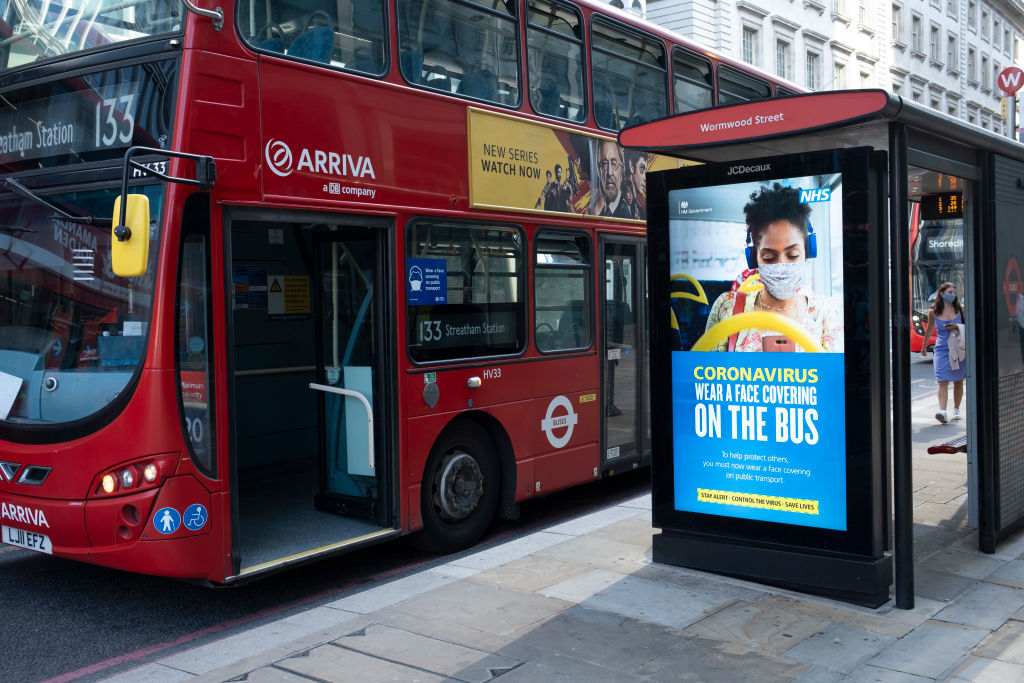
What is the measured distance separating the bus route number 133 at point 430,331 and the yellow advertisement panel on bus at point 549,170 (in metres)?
1.00

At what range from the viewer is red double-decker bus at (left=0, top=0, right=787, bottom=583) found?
528 centimetres

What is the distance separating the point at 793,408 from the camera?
5.64 m

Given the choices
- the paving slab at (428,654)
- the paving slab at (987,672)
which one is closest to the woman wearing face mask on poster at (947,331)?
the paving slab at (987,672)

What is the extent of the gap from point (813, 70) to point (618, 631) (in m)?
35.9

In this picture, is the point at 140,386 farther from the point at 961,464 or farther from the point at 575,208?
the point at 961,464

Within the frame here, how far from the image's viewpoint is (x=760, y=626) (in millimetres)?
5133

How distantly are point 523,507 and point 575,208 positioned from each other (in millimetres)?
2766

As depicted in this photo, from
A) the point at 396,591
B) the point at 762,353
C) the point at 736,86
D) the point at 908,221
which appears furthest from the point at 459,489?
the point at 736,86

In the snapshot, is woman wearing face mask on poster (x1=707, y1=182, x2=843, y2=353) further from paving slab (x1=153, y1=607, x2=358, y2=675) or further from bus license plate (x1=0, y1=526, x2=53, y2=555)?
bus license plate (x1=0, y1=526, x2=53, y2=555)

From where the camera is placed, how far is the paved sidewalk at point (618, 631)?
180 inches

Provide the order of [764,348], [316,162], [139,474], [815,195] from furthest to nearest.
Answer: [316,162] < [764,348] < [815,195] < [139,474]

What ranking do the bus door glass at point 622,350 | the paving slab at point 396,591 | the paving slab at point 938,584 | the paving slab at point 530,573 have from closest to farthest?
1. the paving slab at point 396,591
2. the paving slab at point 938,584
3. the paving slab at point 530,573
4. the bus door glass at point 622,350

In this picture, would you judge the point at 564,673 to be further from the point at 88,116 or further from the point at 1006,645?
the point at 88,116

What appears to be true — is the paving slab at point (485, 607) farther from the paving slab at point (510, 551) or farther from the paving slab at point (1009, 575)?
the paving slab at point (1009, 575)
